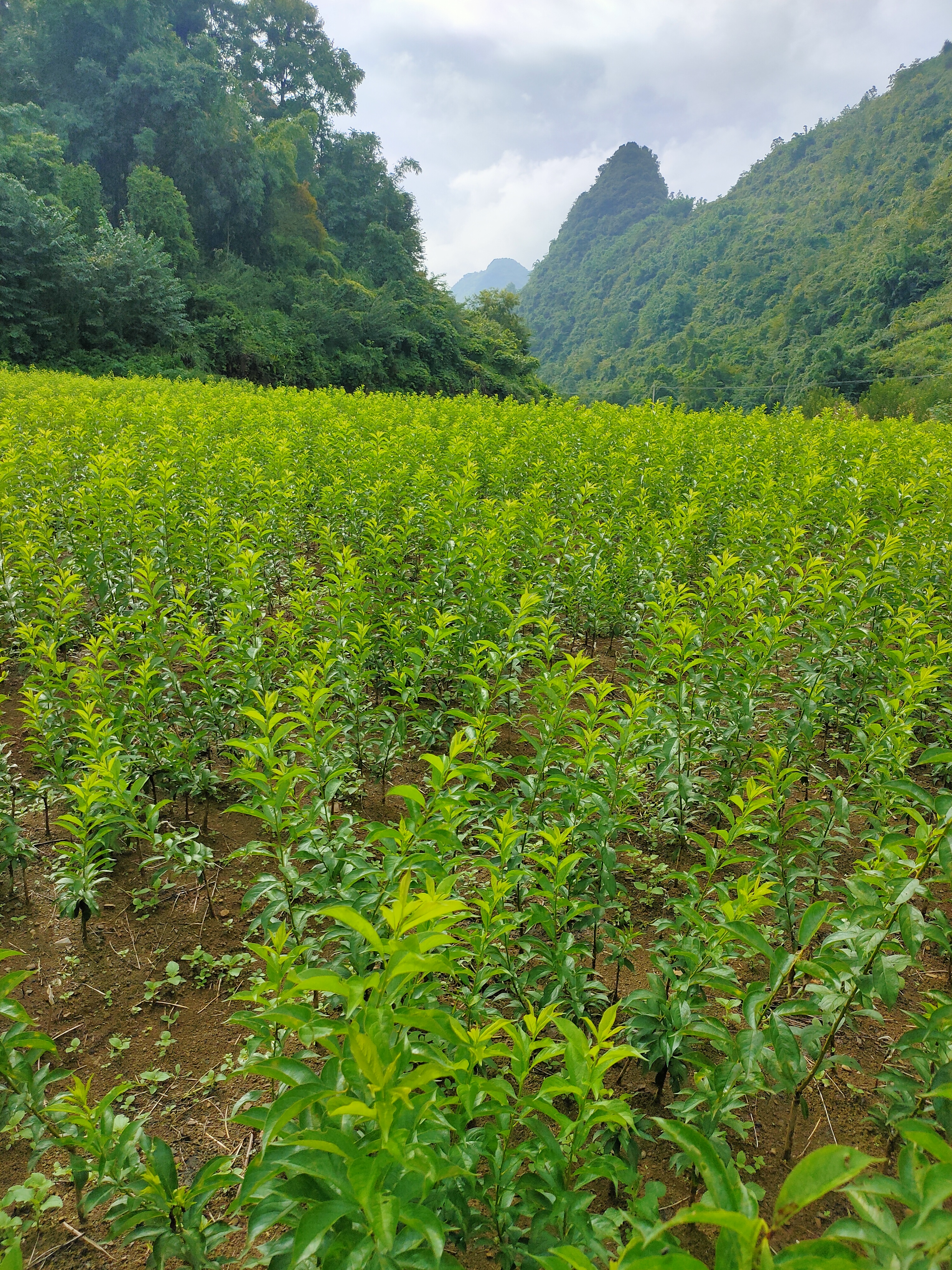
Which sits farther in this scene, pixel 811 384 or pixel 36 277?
pixel 811 384

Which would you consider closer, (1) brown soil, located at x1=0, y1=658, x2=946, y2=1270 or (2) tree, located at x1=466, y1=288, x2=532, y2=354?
(1) brown soil, located at x1=0, y1=658, x2=946, y2=1270

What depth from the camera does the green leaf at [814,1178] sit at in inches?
30.0

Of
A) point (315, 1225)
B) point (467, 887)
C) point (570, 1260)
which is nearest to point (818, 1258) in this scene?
point (570, 1260)

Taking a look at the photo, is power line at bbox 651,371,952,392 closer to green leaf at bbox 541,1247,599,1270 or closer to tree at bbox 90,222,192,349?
tree at bbox 90,222,192,349

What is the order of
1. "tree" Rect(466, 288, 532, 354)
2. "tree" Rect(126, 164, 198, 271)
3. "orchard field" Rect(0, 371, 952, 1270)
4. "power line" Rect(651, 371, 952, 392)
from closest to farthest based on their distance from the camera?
"orchard field" Rect(0, 371, 952, 1270) < "tree" Rect(126, 164, 198, 271) < "power line" Rect(651, 371, 952, 392) < "tree" Rect(466, 288, 532, 354)

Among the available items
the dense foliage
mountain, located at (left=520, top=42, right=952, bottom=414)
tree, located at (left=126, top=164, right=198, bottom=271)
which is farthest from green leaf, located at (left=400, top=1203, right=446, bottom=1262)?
tree, located at (left=126, top=164, right=198, bottom=271)

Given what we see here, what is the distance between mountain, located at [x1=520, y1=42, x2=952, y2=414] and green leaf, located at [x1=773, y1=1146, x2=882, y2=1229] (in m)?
25.5

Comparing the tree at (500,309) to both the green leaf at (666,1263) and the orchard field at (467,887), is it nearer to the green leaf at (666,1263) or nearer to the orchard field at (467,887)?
the orchard field at (467,887)

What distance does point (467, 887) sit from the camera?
2963mm

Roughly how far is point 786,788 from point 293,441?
717 cm

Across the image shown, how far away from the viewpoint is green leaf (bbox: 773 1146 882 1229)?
0.76 meters

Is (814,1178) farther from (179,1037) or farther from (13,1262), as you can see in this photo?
(179,1037)

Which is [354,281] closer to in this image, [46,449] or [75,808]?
[46,449]

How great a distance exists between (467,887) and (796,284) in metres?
66.6
